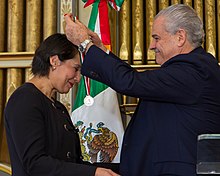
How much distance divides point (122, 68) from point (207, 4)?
2.14 meters

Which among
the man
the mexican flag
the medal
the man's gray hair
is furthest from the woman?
the mexican flag

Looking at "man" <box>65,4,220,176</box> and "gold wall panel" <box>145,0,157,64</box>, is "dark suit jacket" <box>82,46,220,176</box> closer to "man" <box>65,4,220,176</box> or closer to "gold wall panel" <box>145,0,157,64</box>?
"man" <box>65,4,220,176</box>

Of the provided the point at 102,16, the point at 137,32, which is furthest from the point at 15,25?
the point at 137,32

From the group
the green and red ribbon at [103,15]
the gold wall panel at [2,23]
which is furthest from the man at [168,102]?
the gold wall panel at [2,23]

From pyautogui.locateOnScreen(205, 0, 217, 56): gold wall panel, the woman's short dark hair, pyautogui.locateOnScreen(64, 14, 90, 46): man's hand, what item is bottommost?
the woman's short dark hair

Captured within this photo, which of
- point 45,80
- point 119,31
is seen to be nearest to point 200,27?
point 45,80

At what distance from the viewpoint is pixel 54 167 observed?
→ 2004mm

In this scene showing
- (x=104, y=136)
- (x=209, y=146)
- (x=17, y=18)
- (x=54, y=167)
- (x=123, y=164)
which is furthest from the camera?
(x=17, y=18)

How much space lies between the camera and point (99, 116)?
11.2ft

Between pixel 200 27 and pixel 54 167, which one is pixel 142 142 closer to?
pixel 54 167

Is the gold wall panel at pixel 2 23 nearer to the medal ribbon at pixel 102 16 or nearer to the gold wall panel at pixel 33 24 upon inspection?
the gold wall panel at pixel 33 24

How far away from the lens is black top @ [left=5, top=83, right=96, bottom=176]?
200cm

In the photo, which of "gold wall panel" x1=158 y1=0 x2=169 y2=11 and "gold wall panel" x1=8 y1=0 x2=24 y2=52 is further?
"gold wall panel" x1=158 y1=0 x2=169 y2=11

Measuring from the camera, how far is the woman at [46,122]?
200cm
